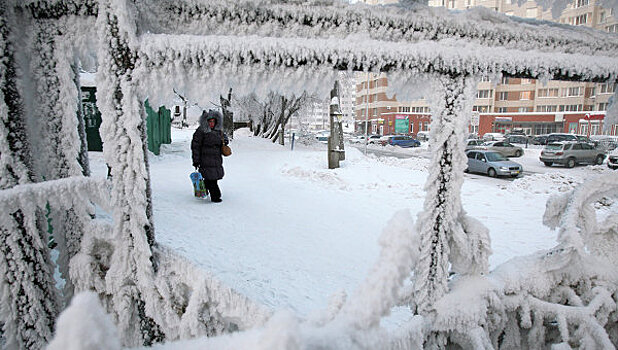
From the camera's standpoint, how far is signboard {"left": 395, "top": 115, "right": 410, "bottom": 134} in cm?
4781

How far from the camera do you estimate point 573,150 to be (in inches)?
670

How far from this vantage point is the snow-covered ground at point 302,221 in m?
3.44

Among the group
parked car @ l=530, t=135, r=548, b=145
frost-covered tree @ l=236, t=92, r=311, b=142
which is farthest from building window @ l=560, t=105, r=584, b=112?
frost-covered tree @ l=236, t=92, r=311, b=142

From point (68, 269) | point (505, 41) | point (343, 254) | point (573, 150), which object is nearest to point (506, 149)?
point (573, 150)

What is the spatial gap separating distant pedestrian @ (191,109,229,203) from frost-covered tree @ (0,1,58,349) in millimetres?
3935

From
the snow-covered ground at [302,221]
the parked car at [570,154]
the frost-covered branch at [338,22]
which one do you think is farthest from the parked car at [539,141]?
the frost-covered branch at [338,22]

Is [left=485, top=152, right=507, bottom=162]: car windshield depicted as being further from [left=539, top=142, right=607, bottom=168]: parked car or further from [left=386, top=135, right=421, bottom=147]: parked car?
[left=386, top=135, right=421, bottom=147]: parked car

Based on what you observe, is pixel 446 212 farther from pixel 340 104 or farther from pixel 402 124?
pixel 402 124

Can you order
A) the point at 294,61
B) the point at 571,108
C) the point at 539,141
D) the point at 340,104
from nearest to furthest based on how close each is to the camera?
the point at 294,61 → the point at 340,104 → the point at 539,141 → the point at 571,108

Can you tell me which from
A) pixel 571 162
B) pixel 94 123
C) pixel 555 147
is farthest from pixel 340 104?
pixel 571 162

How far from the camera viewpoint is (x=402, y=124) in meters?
48.2

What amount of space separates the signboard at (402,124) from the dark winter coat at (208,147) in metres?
45.7

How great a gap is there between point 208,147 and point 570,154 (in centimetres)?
A: 2013

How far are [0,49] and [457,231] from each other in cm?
264
